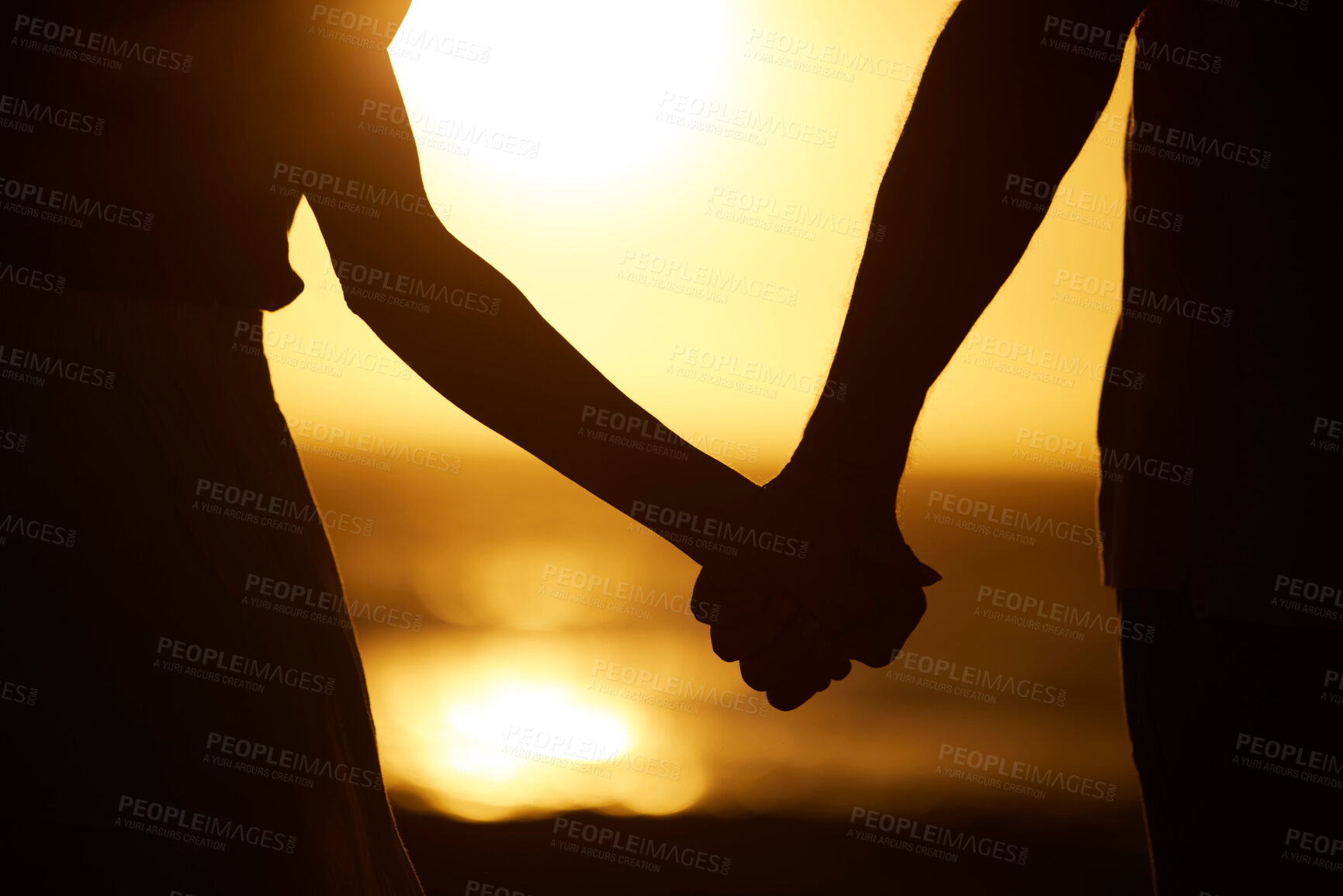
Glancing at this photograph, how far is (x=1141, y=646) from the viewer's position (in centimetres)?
147

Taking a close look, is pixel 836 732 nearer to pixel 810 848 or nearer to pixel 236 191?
pixel 810 848

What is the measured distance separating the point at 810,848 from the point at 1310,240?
10.7 ft

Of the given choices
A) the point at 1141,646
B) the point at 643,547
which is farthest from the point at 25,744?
the point at 643,547
